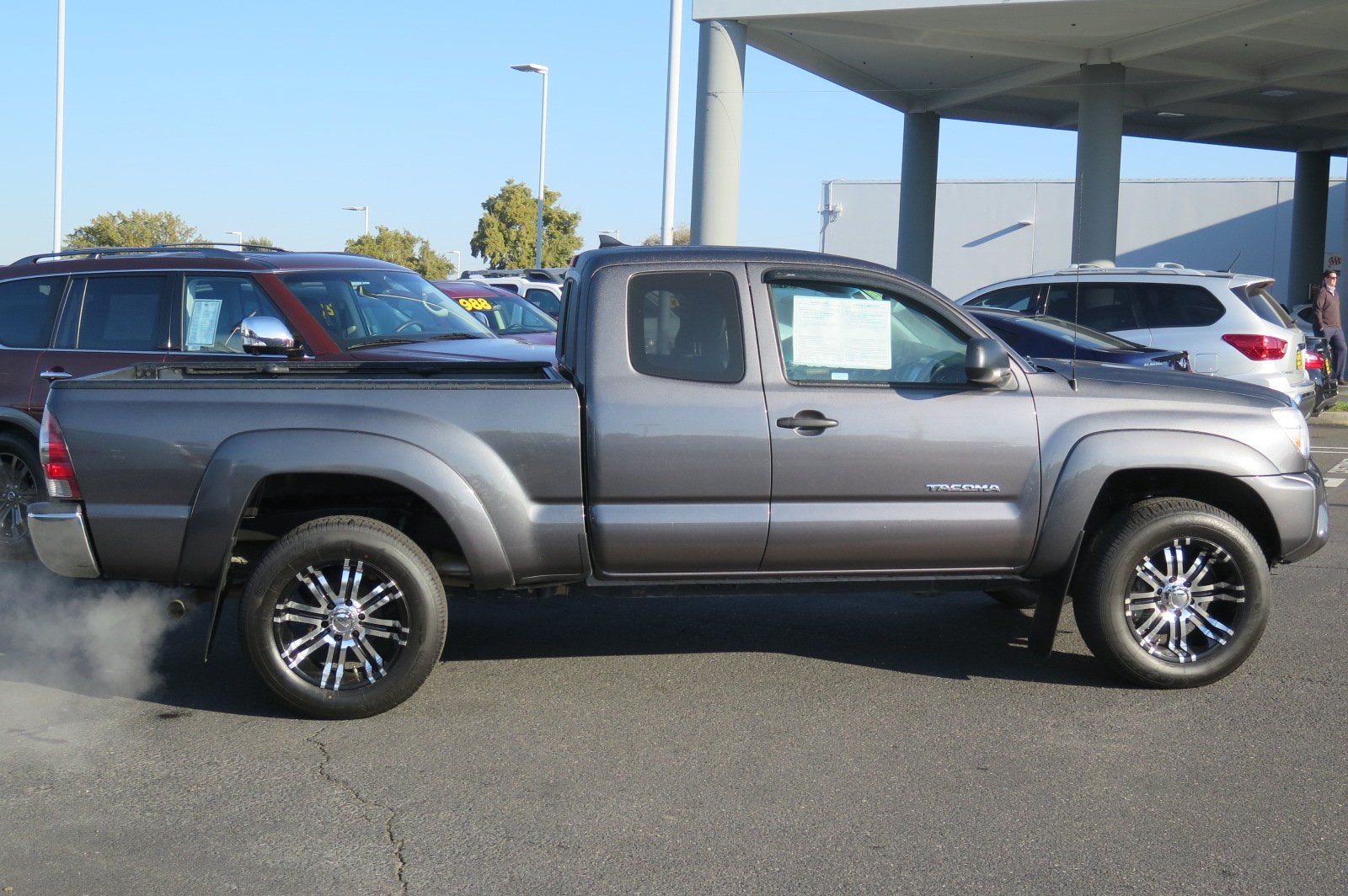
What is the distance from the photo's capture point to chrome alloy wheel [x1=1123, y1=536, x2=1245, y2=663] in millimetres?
5586

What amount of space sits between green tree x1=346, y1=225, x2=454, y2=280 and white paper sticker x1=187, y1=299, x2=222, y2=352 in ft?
137

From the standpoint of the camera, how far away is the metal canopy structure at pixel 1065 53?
2033cm

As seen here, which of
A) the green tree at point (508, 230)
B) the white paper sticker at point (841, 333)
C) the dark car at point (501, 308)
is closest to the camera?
the white paper sticker at point (841, 333)

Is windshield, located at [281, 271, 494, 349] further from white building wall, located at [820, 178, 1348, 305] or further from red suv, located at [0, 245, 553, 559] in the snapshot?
white building wall, located at [820, 178, 1348, 305]

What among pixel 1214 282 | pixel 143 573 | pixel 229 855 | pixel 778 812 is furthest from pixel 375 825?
pixel 1214 282

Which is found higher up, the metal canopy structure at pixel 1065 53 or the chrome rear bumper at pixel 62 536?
the metal canopy structure at pixel 1065 53

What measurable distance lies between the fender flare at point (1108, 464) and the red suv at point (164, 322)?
348cm

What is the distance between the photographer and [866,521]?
17.7 ft

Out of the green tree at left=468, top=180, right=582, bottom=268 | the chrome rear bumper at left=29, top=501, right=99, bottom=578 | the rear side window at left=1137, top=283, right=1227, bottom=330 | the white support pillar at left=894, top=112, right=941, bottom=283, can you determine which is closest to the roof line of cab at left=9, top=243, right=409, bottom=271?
the chrome rear bumper at left=29, top=501, right=99, bottom=578

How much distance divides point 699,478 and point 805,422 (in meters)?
0.49

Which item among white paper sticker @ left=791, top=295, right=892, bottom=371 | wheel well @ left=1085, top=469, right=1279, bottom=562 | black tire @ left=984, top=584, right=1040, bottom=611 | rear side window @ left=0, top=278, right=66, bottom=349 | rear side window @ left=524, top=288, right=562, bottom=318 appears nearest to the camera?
white paper sticker @ left=791, top=295, right=892, bottom=371

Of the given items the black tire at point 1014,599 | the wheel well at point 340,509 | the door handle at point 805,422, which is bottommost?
the black tire at point 1014,599

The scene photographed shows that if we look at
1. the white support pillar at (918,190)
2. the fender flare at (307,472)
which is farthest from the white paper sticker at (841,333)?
the white support pillar at (918,190)

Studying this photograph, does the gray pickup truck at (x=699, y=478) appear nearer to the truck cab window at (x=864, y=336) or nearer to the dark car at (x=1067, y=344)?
the truck cab window at (x=864, y=336)
